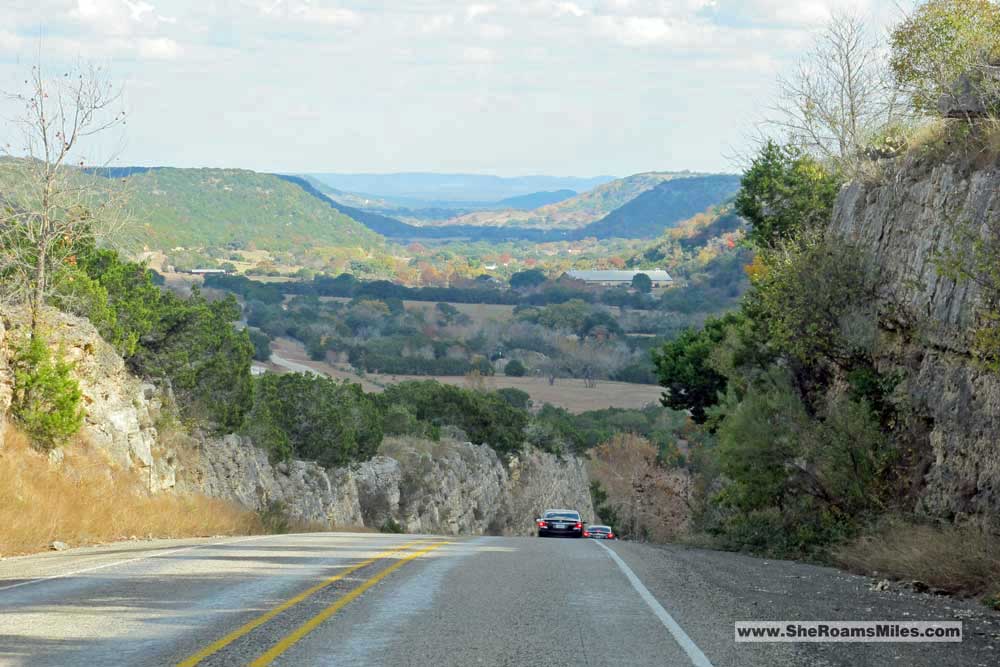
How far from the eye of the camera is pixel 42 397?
932 inches

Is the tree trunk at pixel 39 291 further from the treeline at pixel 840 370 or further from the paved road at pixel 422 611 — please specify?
the treeline at pixel 840 370

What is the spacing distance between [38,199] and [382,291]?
15142 cm

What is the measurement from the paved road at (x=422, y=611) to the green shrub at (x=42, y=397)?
6352 mm

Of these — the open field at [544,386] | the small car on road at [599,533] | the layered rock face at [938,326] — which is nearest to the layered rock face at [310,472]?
the small car on road at [599,533]

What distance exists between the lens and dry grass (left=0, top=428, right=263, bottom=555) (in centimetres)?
1906

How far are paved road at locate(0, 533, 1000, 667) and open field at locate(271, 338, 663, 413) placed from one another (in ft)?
281

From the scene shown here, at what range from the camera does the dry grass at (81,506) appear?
19.1 meters

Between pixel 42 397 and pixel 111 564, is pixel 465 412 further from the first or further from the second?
pixel 111 564

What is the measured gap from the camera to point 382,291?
178 meters

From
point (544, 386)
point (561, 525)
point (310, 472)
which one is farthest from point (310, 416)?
point (544, 386)

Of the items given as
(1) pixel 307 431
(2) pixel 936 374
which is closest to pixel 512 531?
(1) pixel 307 431

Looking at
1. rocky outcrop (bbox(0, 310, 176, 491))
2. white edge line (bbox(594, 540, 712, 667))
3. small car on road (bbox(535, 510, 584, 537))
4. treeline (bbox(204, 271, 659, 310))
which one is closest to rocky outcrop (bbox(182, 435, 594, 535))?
rocky outcrop (bbox(0, 310, 176, 491))

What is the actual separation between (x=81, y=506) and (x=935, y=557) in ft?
49.1

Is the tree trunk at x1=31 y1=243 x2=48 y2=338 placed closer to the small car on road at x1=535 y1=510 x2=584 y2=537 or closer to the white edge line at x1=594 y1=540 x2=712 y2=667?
the white edge line at x1=594 y1=540 x2=712 y2=667
